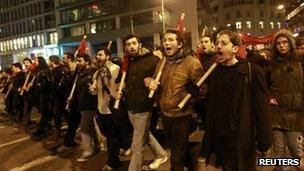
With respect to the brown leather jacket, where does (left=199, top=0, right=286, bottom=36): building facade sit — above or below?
above

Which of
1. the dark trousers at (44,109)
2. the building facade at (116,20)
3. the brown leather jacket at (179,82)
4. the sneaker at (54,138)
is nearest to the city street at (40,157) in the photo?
the sneaker at (54,138)

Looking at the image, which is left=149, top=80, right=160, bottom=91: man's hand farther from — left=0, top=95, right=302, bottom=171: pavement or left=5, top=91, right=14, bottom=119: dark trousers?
left=5, top=91, right=14, bottom=119: dark trousers

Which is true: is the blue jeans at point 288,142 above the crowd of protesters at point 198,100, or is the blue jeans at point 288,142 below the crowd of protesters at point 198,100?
below

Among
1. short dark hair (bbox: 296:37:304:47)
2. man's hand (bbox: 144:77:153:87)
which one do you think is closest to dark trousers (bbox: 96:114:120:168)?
man's hand (bbox: 144:77:153:87)

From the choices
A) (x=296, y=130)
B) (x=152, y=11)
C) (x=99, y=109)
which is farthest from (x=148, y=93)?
(x=152, y=11)

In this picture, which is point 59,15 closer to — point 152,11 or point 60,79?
point 152,11

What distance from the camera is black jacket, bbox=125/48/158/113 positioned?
19.9 ft

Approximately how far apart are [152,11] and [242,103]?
194 ft

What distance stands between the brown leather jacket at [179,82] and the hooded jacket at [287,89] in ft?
3.41

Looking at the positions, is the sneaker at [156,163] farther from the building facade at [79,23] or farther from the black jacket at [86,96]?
the building facade at [79,23]

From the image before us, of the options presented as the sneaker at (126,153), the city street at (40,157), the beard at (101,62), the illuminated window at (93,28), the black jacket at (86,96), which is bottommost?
the city street at (40,157)

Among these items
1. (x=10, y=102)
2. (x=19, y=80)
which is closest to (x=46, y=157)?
(x=19, y=80)

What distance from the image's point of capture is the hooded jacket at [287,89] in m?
5.57

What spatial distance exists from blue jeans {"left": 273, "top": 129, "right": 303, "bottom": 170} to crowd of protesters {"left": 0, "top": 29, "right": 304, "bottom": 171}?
0.01 meters
